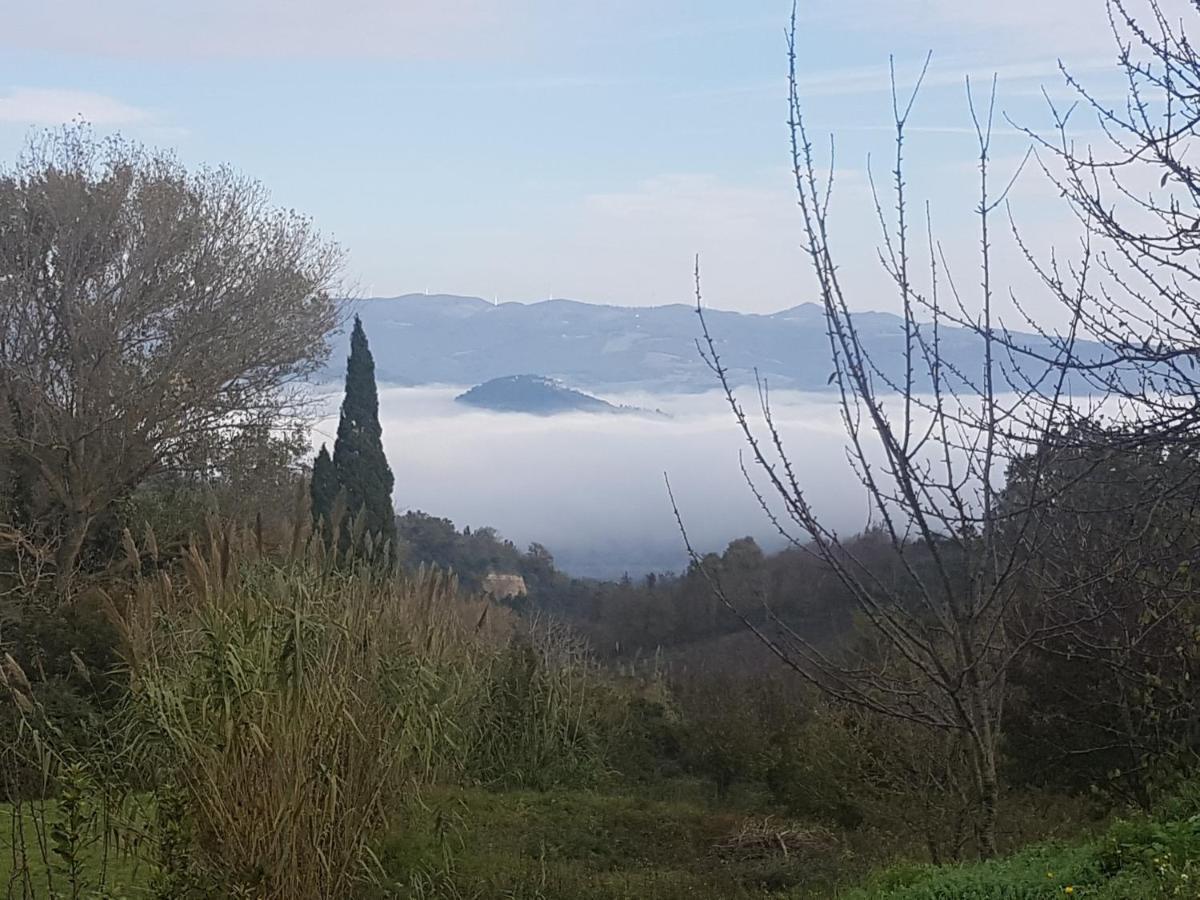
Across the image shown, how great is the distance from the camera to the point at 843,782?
8000 mm

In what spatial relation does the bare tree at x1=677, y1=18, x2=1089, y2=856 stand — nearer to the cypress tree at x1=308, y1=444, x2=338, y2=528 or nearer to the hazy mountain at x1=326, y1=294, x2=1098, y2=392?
the hazy mountain at x1=326, y1=294, x2=1098, y2=392

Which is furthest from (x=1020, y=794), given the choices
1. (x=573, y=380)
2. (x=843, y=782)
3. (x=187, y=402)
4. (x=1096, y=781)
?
(x=573, y=380)

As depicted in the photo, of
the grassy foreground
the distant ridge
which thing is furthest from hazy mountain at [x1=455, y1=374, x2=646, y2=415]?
the grassy foreground

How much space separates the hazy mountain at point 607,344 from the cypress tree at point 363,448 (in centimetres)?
93

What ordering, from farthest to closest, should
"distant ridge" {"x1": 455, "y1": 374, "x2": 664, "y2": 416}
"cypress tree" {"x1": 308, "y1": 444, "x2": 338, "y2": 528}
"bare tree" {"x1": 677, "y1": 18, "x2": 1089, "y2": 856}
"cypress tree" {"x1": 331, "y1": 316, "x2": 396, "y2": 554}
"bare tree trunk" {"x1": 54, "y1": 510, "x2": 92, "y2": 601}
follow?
Result: "distant ridge" {"x1": 455, "y1": 374, "x2": 664, "y2": 416}, "cypress tree" {"x1": 331, "y1": 316, "x2": 396, "y2": 554}, "cypress tree" {"x1": 308, "y1": 444, "x2": 338, "y2": 528}, "bare tree trunk" {"x1": 54, "y1": 510, "x2": 92, "y2": 601}, "bare tree" {"x1": 677, "y1": 18, "x2": 1089, "y2": 856}

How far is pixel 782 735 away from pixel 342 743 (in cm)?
518

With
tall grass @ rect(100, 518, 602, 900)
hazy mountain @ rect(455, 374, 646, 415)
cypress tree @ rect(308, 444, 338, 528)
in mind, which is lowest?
tall grass @ rect(100, 518, 602, 900)

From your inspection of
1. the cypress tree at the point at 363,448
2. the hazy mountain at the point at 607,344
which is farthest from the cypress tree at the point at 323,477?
the hazy mountain at the point at 607,344

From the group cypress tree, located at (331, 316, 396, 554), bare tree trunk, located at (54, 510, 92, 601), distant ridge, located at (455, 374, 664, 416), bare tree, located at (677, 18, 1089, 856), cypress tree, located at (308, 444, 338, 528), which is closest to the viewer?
bare tree, located at (677, 18, 1089, 856)

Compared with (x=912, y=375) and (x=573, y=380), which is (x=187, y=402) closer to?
(x=573, y=380)

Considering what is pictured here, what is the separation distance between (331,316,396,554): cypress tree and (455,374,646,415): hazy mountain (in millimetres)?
3614

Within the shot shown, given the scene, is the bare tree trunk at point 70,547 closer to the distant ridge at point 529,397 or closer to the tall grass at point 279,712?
the distant ridge at point 529,397

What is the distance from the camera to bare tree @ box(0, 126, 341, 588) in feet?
48.1

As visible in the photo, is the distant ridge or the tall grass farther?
the distant ridge
